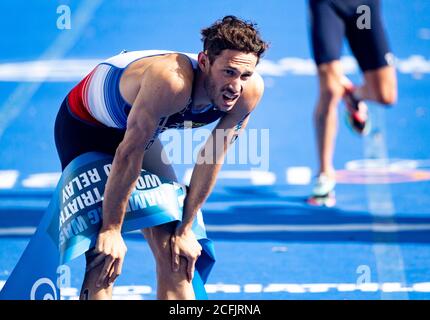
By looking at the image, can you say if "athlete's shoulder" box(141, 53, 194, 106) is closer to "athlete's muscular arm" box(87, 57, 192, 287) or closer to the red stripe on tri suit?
"athlete's muscular arm" box(87, 57, 192, 287)

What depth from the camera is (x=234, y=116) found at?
15.0 feet

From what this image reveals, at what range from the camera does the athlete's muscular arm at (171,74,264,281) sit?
15.0ft

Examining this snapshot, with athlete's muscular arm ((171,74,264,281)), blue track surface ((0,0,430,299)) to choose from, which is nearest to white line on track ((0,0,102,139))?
blue track surface ((0,0,430,299))

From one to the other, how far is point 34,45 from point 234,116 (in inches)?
91.8

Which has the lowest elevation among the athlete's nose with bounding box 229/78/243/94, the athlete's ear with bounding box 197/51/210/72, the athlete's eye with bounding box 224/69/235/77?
the athlete's nose with bounding box 229/78/243/94

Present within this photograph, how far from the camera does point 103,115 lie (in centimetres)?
457

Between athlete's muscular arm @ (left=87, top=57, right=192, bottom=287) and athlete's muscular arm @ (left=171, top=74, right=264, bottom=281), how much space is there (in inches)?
9.9

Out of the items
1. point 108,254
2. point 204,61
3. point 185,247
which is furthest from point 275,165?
point 108,254

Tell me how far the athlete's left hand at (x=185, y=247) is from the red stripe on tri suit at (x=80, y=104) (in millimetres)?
544

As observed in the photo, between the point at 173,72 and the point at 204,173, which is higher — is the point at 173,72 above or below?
above

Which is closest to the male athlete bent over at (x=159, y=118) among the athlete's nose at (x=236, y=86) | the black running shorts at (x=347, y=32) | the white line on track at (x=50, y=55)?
the athlete's nose at (x=236, y=86)

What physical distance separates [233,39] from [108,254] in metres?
0.95

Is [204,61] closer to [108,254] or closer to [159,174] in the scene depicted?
[159,174]
